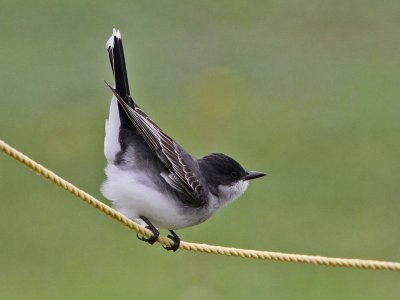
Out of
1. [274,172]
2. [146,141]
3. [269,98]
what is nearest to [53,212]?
[274,172]

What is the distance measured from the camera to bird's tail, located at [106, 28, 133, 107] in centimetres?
844

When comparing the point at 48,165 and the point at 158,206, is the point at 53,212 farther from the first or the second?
the point at 158,206

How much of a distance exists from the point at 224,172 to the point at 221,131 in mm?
11593

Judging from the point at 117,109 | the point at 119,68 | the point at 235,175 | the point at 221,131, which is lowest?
the point at 221,131

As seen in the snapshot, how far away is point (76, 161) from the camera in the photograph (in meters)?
19.2

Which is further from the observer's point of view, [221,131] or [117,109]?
[221,131]

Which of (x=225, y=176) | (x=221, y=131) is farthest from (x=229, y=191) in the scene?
(x=221, y=131)

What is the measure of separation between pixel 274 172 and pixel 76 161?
2492 mm

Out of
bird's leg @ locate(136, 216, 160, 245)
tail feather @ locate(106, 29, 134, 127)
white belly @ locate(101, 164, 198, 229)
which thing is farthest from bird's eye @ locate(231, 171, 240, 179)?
tail feather @ locate(106, 29, 134, 127)

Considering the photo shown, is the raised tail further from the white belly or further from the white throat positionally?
the white throat

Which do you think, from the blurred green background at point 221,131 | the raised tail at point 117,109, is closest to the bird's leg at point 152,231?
the raised tail at point 117,109

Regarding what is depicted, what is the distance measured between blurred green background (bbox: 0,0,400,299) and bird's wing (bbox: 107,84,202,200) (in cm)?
627

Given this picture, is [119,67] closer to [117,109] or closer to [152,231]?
[117,109]

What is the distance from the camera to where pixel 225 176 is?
29.7 feet
